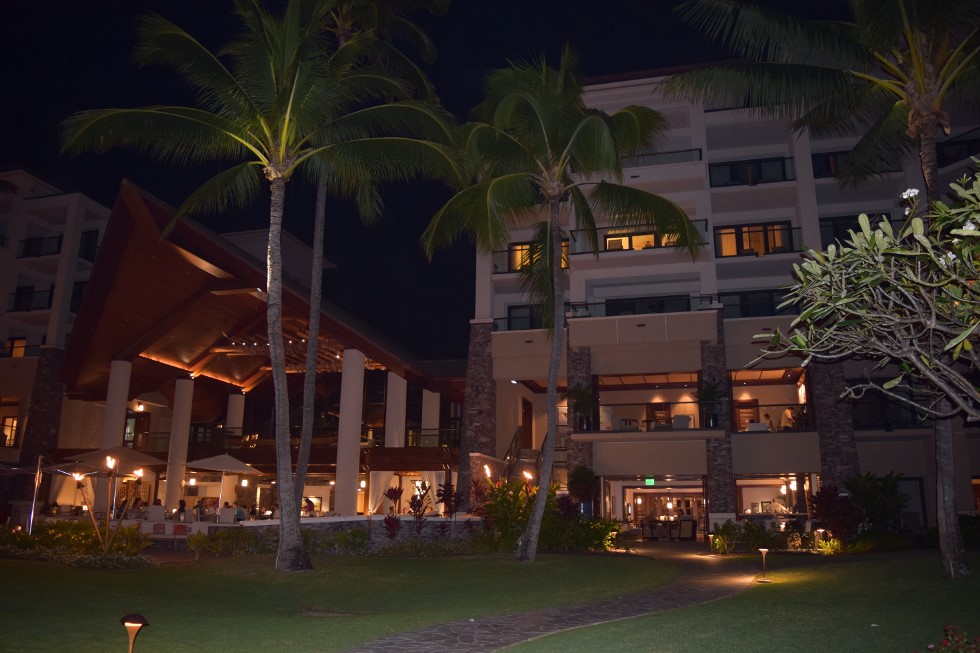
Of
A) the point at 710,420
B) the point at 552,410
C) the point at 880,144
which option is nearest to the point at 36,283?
the point at 552,410

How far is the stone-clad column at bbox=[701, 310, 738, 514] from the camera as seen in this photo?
2539 centimetres

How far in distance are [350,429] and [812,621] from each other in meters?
18.7

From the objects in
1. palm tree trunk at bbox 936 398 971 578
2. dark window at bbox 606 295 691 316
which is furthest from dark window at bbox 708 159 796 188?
palm tree trunk at bbox 936 398 971 578

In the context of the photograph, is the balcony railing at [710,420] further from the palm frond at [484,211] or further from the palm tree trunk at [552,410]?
the palm frond at [484,211]

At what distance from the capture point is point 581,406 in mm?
26391

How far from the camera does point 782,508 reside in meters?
27.5

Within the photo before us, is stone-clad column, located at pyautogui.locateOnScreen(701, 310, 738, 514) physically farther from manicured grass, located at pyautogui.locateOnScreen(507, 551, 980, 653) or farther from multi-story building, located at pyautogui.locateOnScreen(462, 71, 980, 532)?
manicured grass, located at pyautogui.locateOnScreen(507, 551, 980, 653)

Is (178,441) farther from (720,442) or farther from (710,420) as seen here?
(720,442)

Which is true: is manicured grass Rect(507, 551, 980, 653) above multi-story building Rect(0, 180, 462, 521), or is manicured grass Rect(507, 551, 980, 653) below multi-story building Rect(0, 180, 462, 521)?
below

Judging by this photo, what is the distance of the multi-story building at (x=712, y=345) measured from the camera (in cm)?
2562

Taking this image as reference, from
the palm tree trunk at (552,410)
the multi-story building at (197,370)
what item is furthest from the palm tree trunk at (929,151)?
the multi-story building at (197,370)

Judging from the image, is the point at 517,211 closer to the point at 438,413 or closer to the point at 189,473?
the point at 438,413

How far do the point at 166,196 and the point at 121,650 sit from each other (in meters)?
41.1

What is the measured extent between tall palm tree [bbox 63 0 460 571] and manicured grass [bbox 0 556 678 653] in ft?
6.25
